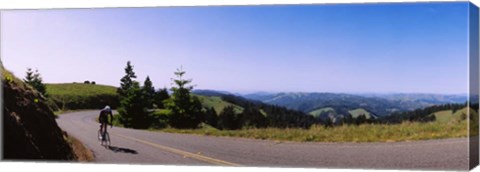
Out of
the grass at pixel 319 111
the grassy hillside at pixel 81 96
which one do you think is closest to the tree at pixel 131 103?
the grassy hillside at pixel 81 96

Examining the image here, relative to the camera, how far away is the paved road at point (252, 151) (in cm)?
→ 1559

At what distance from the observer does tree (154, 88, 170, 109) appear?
1731cm

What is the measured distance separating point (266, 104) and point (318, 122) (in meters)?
0.99

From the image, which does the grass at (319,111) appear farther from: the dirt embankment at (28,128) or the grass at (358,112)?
the dirt embankment at (28,128)

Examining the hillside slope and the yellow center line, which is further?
the hillside slope

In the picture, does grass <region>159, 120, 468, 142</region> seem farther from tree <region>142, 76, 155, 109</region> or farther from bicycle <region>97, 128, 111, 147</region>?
bicycle <region>97, 128, 111, 147</region>

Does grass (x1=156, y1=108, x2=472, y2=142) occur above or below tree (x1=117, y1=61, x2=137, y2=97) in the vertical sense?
below

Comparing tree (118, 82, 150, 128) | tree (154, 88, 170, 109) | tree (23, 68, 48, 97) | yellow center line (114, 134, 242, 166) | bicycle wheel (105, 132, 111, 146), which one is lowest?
yellow center line (114, 134, 242, 166)

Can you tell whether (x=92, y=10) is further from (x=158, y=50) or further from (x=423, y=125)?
(x=423, y=125)

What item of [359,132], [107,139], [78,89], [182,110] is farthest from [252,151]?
[78,89]

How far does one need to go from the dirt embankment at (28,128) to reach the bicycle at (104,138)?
0.55 metres

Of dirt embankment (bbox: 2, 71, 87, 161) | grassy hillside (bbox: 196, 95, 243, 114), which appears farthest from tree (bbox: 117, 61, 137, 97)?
dirt embankment (bbox: 2, 71, 87, 161)

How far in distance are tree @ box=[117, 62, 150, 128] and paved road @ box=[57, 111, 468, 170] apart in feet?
0.59

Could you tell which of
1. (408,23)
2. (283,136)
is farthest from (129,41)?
(408,23)
